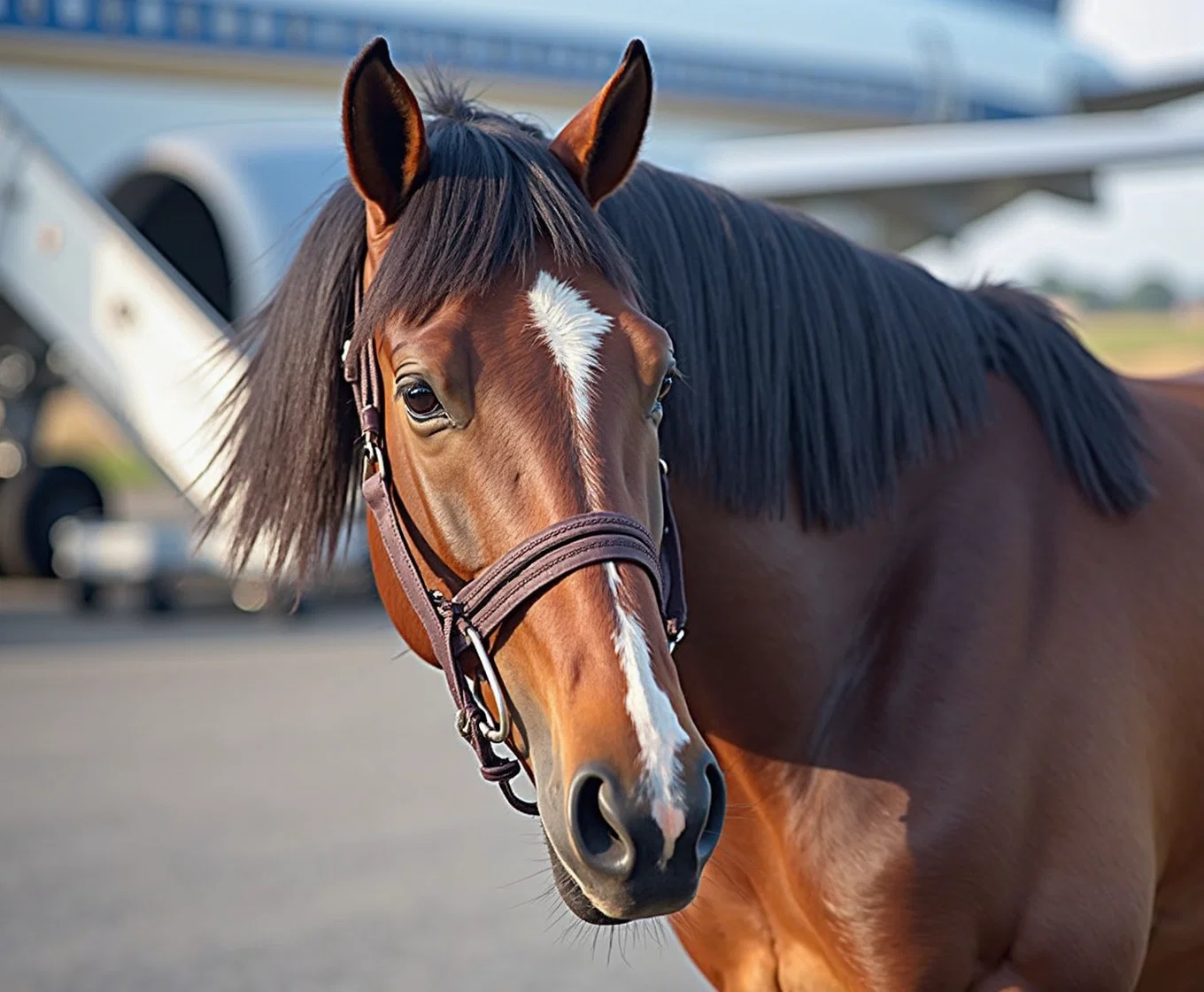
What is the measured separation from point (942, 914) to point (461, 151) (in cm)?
115

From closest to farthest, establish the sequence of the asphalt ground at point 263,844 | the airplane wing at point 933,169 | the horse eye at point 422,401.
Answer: the horse eye at point 422,401 → the asphalt ground at point 263,844 → the airplane wing at point 933,169

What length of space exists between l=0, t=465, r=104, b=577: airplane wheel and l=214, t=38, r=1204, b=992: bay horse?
8799 mm

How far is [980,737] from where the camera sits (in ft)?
6.40

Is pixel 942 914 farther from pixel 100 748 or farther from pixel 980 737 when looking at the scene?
pixel 100 748

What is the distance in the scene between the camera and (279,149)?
10.0 meters

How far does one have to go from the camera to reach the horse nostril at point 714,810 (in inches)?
59.1

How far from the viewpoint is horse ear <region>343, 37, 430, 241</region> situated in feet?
5.75

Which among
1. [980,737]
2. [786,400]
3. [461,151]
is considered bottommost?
[980,737]

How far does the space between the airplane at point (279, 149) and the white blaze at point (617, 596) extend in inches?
32.4

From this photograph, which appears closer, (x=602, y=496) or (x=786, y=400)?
(x=602, y=496)

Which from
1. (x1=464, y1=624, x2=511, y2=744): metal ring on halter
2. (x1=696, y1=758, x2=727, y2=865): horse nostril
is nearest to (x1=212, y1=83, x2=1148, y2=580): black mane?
(x1=464, y1=624, x2=511, y2=744): metal ring on halter

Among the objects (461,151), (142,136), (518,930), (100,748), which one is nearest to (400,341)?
(461,151)

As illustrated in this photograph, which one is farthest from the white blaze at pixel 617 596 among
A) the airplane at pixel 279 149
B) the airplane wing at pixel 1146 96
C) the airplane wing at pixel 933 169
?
the airplane wing at pixel 1146 96

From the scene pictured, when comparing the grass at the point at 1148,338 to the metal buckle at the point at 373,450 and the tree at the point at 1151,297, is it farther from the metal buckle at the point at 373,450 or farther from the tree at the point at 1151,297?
the metal buckle at the point at 373,450
